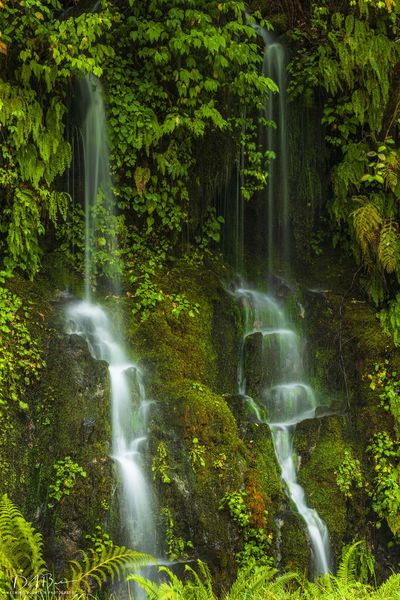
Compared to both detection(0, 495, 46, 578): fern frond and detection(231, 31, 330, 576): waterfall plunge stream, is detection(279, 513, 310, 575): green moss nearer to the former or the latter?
detection(231, 31, 330, 576): waterfall plunge stream

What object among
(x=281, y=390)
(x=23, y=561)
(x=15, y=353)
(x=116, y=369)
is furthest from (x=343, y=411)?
(x=23, y=561)

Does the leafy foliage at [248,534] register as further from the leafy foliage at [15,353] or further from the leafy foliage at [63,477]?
the leafy foliage at [15,353]

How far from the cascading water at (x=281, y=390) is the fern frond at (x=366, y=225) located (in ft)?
5.22

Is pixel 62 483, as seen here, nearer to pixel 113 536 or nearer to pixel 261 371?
pixel 113 536

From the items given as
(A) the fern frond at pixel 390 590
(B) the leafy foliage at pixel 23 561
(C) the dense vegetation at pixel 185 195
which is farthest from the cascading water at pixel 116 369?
(A) the fern frond at pixel 390 590

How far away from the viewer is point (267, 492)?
22.6 feet

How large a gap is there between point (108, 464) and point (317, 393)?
353 cm

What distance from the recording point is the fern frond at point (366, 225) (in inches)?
342

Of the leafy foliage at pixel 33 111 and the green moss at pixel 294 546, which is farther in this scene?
the leafy foliage at pixel 33 111

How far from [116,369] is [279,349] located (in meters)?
2.52

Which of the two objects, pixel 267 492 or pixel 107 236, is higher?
pixel 107 236

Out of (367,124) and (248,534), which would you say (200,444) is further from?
(367,124)

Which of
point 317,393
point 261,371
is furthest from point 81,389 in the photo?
point 317,393

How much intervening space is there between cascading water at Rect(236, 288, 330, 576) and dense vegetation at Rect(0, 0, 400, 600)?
0.43 meters
